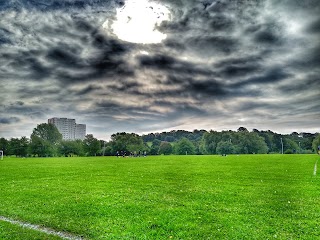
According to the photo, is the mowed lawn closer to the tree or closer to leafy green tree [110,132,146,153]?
the tree

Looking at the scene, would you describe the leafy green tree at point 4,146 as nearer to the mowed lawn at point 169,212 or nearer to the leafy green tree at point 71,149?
the leafy green tree at point 71,149

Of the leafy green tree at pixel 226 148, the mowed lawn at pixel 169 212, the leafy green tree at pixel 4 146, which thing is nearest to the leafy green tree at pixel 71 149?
the leafy green tree at pixel 4 146

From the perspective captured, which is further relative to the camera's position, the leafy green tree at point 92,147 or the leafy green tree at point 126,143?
the leafy green tree at point 126,143

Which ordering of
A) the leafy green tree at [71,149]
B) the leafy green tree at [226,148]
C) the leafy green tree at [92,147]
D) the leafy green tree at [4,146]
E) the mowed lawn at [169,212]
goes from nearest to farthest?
the mowed lawn at [169,212], the leafy green tree at [4,146], the leafy green tree at [92,147], the leafy green tree at [71,149], the leafy green tree at [226,148]

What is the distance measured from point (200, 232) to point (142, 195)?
8654mm

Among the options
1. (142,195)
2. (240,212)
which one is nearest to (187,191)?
(142,195)

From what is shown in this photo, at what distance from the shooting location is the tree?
15300 centimetres

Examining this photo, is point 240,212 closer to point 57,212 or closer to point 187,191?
point 187,191

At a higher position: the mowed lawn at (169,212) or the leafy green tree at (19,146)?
the leafy green tree at (19,146)

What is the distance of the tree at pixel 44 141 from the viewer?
153000 millimetres

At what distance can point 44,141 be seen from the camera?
15800 centimetres

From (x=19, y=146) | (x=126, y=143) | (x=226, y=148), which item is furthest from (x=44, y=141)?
(x=226, y=148)

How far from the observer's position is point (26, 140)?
159 meters

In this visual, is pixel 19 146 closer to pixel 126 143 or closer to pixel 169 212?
pixel 126 143
